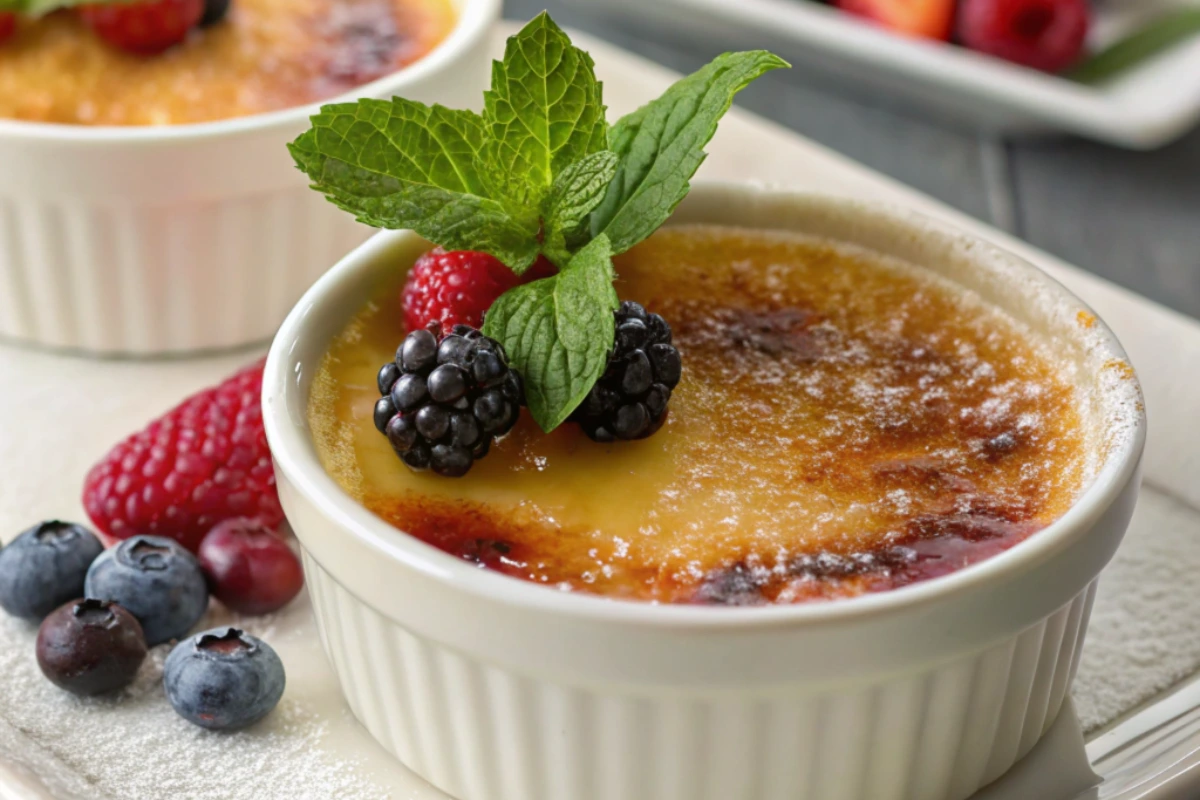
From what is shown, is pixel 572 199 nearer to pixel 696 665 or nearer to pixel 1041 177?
pixel 696 665

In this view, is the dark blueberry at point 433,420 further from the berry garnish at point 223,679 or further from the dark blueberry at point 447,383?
the berry garnish at point 223,679

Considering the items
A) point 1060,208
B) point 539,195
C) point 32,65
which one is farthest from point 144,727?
point 1060,208

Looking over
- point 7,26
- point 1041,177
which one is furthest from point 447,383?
point 1041,177

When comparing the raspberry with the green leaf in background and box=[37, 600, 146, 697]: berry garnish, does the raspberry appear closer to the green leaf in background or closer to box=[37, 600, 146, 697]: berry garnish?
box=[37, 600, 146, 697]: berry garnish

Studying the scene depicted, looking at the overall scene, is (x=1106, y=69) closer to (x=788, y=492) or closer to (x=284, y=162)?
(x=284, y=162)

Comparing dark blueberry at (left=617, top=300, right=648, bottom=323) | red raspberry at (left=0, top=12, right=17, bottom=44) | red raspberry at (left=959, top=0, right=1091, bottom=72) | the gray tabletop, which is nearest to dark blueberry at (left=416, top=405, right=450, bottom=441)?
dark blueberry at (left=617, top=300, right=648, bottom=323)

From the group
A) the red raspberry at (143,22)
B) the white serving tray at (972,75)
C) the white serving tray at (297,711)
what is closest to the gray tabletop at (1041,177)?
the white serving tray at (972,75)
